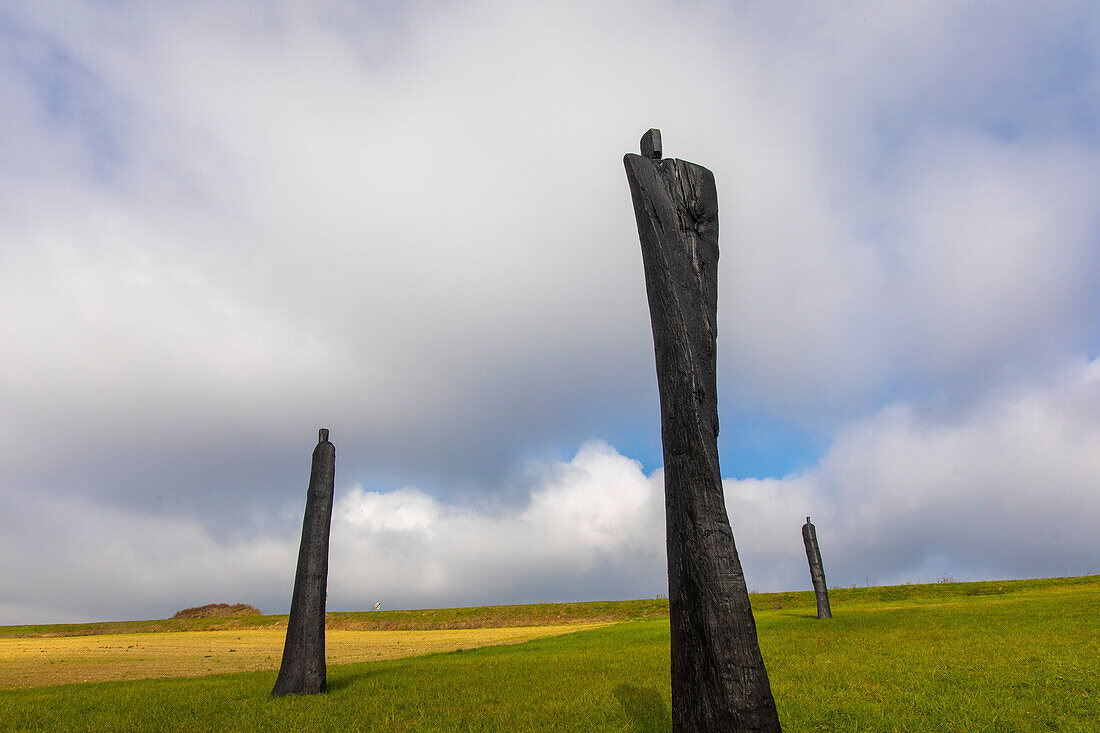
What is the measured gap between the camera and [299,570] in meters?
13.3

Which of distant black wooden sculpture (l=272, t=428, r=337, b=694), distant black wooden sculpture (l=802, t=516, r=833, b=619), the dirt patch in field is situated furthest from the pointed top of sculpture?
distant black wooden sculpture (l=802, t=516, r=833, b=619)

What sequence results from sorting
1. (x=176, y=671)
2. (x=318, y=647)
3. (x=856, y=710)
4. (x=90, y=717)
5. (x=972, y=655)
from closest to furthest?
(x=856, y=710) < (x=90, y=717) < (x=972, y=655) < (x=318, y=647) < (x=176, y=671)

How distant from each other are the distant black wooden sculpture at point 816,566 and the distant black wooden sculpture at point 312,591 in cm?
1943

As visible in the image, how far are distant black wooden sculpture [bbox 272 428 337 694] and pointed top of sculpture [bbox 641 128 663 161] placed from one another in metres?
10.6

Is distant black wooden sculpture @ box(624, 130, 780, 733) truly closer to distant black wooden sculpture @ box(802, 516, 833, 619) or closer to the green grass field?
the green grass field

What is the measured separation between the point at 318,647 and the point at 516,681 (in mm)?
4328

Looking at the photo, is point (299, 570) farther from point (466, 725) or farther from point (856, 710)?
point (856, 710)

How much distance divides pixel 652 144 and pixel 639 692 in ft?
26.8

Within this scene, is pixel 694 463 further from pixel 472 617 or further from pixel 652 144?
pixel 472 617

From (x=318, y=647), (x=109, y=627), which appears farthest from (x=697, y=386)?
(x=109, y=627)

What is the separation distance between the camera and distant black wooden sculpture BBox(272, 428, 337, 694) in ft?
40.2

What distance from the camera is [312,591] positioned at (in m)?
13.1

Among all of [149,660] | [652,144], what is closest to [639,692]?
[652,144]

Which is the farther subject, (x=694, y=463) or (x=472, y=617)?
(x=472, y=617)
